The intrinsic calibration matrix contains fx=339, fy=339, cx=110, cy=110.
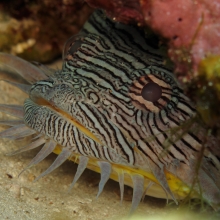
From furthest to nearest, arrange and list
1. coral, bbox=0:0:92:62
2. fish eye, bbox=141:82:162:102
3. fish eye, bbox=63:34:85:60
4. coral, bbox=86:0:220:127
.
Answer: coral, bbox=0:0:92:62 < fish eye, bbox=63:34:85:60 < fish eye, bbox=141:82:162:102 < coral, bbox=86:0:220:127

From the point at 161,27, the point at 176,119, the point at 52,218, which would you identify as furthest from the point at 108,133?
the point at 161,27

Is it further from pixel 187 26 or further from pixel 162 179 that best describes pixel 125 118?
pixel 187 26

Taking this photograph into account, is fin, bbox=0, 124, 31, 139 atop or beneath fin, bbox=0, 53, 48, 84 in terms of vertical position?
beneath

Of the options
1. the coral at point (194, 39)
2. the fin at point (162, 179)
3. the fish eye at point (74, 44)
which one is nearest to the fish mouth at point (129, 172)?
the fin at point (162, 179)

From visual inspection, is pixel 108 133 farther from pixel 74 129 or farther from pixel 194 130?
pixel 194 130

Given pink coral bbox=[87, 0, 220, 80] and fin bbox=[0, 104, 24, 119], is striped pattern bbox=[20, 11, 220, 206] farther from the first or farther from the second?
pink coral bbox=[87, 0, 220, 80]

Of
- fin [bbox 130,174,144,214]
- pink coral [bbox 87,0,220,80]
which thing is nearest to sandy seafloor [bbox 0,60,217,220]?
fin [bbox 130,174,144,214]
